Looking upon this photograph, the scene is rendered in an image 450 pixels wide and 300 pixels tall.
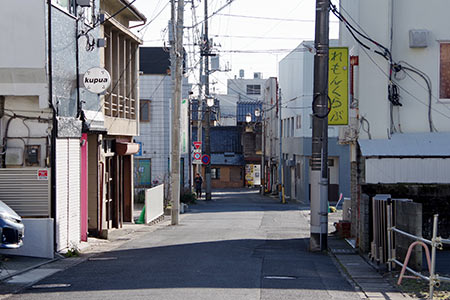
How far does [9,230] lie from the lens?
42.0ft

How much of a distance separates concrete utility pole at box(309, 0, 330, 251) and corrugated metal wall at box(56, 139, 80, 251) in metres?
6.07

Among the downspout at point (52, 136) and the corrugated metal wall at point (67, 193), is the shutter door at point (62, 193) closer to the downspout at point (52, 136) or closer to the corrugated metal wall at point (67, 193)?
the corrugated metal wall at point (67, 193)

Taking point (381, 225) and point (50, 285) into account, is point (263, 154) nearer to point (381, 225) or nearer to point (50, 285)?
point (381, 225)

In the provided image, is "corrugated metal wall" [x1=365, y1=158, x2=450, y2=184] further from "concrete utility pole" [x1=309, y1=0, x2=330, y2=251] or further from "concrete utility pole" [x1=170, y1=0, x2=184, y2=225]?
"concrete utility pole" [x1=170, y1=0, x2=184, y2=225]

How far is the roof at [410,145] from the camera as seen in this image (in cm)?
1694

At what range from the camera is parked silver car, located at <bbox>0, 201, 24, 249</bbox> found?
12.6 metres

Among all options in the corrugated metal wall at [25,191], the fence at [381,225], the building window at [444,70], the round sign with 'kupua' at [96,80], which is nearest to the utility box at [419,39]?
the building window at [444,70]

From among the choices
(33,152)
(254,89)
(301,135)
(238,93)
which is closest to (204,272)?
(33,152)

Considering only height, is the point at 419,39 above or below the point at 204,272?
above

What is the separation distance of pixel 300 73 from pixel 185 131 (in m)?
9.09

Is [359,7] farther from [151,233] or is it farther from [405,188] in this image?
[151,233]

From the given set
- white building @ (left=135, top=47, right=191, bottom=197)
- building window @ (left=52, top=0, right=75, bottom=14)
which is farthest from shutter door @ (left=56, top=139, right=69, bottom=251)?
white building @ (left=135, top=47, right=191, bottom=197)

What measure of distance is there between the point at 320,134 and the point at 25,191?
7.32 m

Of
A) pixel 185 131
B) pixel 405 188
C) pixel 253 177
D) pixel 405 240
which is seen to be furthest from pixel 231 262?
pixel 253 177
